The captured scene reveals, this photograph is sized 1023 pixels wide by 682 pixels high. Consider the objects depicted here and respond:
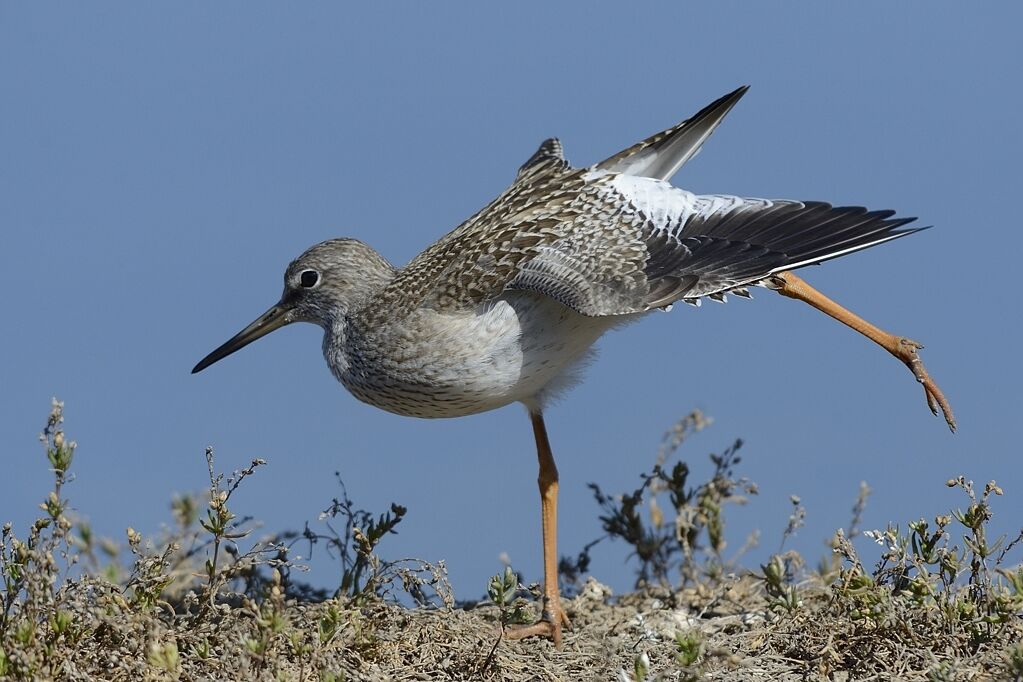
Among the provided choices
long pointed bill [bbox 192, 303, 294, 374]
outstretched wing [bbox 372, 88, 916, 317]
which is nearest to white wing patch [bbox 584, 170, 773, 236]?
outstretched wing [bbox 372, 88, 916, 317]

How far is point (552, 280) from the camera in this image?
678 cm

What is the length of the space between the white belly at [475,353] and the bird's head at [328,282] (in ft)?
2.21

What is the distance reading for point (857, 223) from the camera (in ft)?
21.4

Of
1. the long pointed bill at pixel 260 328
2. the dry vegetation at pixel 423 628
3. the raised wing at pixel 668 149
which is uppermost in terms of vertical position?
the raised wing at pixel 668 149

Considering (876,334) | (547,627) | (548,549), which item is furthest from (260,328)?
(876,334)

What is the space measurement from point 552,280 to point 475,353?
594 mm

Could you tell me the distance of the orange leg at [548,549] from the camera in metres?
7.28

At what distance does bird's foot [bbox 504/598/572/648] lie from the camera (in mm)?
7176

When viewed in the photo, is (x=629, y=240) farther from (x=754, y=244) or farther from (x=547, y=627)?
(x=547, y=627)

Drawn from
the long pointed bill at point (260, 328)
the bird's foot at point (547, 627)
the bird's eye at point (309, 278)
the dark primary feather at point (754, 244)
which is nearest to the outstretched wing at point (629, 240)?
the dark primary feather at point (754, 244)

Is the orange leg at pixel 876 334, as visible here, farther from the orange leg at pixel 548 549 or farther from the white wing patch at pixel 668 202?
the orange leg at pixel 548 549

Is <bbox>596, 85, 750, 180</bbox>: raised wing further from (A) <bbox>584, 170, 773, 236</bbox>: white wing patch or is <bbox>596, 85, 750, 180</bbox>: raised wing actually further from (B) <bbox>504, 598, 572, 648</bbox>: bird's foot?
(B) <bbox>504, 598, 572, 648</bbox>: bird's foot

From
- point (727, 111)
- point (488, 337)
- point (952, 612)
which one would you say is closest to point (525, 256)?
point (488, 337)

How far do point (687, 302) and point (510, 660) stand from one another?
210 cm
